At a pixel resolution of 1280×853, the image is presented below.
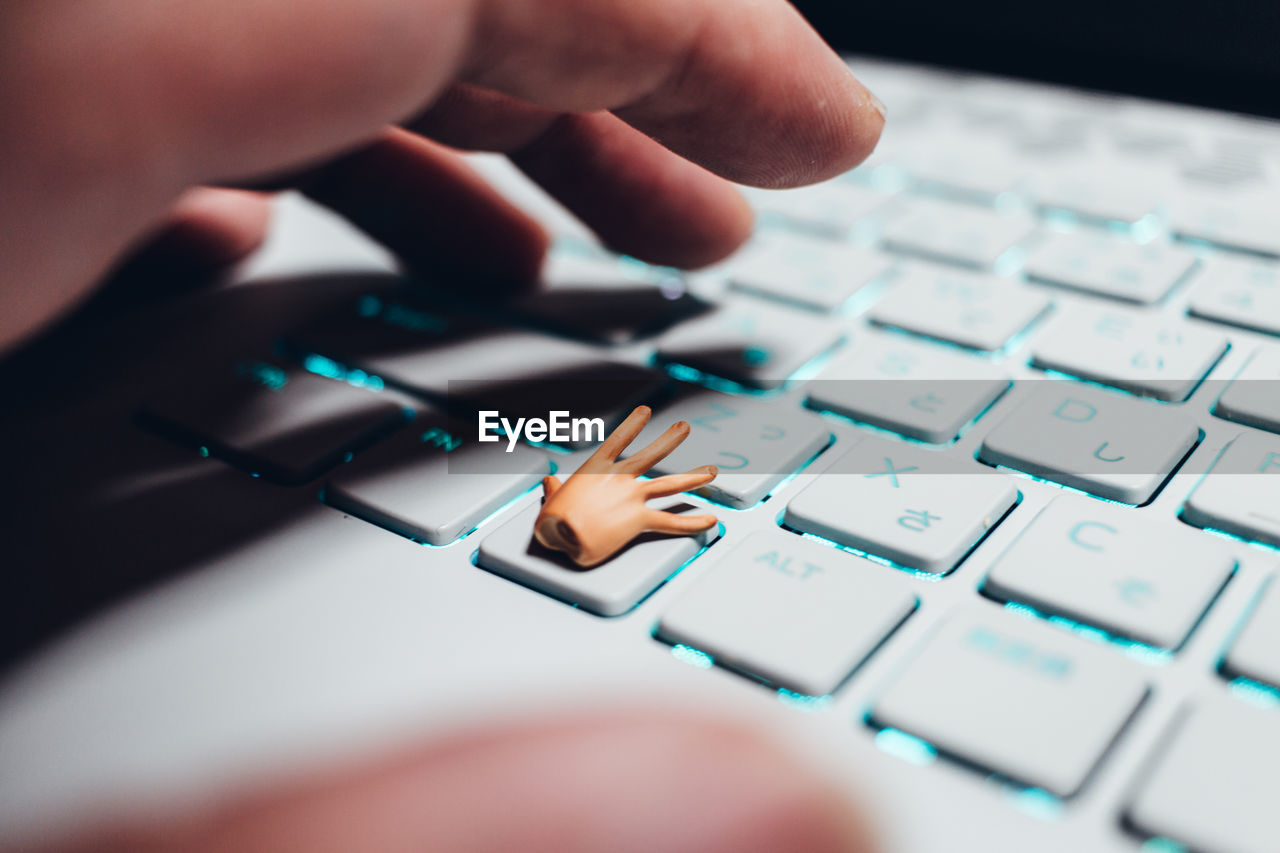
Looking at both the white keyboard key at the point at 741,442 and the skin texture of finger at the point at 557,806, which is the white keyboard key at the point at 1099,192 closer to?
the white keyboard key at the point at 741,442

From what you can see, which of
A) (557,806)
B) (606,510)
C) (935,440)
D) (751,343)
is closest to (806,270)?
(751,343)

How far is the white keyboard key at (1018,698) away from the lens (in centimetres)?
30

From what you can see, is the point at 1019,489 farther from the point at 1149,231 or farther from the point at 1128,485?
the point at 1149,231

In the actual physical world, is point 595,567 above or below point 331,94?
below

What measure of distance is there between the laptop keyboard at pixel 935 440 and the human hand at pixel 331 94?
0.10 m

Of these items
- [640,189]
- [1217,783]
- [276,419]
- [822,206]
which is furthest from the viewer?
[822,206]

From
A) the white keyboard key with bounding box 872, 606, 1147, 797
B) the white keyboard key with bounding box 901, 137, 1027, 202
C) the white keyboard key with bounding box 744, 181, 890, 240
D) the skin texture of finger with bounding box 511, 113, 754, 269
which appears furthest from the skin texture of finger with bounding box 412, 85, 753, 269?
the white keyboard key with bounding box 872, 606, 1147, 797

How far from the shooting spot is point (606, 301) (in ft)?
2.02

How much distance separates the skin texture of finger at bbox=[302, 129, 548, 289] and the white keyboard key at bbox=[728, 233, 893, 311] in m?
0.14

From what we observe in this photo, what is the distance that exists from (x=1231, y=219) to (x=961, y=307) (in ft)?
0.74

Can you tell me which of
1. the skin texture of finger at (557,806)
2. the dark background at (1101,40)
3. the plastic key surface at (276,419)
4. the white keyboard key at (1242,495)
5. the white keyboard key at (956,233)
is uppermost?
the dark background at (1101,40)

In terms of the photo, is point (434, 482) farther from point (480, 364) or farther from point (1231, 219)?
point (1231, 219)

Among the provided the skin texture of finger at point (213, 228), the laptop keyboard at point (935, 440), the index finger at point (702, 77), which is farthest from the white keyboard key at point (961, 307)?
the skin texture of finger at point (213, 228)

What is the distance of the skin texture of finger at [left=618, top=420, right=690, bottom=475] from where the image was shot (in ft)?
1.38
